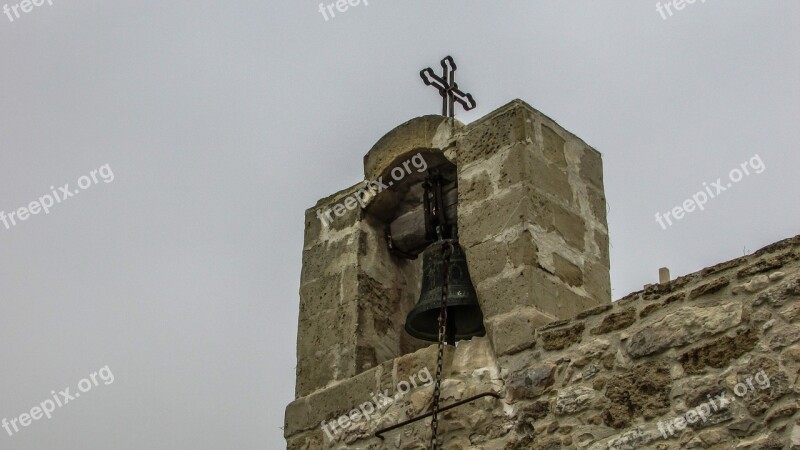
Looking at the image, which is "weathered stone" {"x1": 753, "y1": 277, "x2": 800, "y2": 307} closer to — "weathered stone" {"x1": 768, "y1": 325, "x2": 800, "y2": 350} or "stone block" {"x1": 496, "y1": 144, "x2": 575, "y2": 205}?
"weathered stone" {"x1": 768, "y1": 325, "x2": 800, "y2": 350}

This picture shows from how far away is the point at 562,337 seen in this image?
4102 millimetres

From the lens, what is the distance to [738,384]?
354 centimetres

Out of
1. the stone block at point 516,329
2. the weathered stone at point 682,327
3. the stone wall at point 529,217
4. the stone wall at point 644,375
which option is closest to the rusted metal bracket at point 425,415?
the stone wall at point 644,375

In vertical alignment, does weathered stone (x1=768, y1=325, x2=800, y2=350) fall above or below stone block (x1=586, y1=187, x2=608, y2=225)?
below

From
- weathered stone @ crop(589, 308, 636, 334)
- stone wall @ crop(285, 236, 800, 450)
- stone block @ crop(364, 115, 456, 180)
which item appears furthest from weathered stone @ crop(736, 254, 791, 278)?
stone block @ crop(364, 115, 456, 180)

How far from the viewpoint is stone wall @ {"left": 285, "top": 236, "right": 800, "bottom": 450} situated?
3508 millimetres

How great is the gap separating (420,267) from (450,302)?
747 mm

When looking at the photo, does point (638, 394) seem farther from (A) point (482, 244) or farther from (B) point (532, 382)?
(A) point (482, 244)

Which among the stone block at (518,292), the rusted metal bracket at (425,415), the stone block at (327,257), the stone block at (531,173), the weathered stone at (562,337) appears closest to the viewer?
the weathered stone at (562,337)

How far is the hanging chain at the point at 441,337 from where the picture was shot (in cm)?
425

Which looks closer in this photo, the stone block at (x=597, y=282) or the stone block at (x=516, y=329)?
the stone block at (x=516, y=329)

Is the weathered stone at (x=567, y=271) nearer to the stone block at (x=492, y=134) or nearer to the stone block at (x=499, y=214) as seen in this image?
the stone block at (x=499, y=214)

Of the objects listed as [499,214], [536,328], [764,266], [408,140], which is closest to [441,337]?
[536,328]

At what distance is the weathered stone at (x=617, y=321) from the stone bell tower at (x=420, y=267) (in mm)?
290
